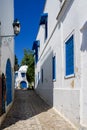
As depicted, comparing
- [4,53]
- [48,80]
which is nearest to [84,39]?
[4,53]

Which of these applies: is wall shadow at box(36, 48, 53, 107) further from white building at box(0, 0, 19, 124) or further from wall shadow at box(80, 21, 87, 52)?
wall shadow at box(80, 21, 87, 52)

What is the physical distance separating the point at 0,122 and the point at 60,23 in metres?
5.30

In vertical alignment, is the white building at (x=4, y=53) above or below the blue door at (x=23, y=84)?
above

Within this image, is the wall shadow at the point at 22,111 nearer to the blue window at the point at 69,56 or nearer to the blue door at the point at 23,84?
the blue window at the point at 69,56

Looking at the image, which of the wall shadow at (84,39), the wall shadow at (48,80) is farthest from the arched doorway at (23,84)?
the wall shadow at (84,39)

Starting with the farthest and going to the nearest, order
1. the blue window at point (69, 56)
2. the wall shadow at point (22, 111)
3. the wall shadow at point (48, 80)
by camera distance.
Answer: the wall shadow at point (48, 80) → the wall shadow at point (22, 111) → the blue window at point (69, 56)

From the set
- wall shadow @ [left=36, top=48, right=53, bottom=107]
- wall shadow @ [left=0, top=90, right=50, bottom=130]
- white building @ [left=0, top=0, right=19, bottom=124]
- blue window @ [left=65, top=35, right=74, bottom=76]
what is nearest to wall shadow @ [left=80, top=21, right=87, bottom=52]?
blue window @ [left=65, top=35, right=74, bottom=76]

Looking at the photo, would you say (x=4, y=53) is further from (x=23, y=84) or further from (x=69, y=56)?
(x=23, y=84)

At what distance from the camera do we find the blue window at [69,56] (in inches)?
323

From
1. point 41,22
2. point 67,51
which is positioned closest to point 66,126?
point 67,51

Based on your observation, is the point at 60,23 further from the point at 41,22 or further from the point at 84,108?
the point at 41,22

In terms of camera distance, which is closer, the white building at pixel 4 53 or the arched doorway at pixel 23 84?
the white building at pixel 4 53

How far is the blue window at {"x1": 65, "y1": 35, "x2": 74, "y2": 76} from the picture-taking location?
820 centimetres

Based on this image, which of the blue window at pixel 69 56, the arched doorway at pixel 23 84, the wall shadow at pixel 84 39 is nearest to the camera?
the wall shadow at pixel 84 39
